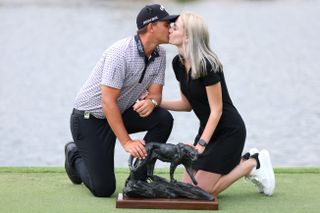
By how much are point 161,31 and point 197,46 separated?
12.3 inches

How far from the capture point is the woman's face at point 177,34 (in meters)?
6.50

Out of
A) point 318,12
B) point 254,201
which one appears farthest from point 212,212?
point 318,12

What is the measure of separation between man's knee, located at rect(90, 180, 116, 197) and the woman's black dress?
0.58m

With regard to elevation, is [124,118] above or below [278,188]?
above

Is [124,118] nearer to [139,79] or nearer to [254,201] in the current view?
[139,79]

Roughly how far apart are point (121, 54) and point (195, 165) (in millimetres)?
898

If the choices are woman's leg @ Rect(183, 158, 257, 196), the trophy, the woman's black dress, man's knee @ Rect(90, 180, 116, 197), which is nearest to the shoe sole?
woman's leg @ Rect(183, 158, 257, 196)

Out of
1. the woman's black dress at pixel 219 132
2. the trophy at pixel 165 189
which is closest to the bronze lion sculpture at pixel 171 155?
the trophy at pixel 165 189

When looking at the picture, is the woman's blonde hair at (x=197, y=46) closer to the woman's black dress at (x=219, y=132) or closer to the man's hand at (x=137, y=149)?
the woman's black dress at (x=219, y=132)

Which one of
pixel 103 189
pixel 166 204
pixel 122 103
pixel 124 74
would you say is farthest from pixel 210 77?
pixel 103 189

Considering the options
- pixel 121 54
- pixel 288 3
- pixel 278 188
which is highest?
pixel 121 54

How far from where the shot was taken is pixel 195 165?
269 inches

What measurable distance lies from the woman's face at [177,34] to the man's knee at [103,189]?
1.03m

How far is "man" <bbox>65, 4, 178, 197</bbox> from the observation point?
6.57 m
